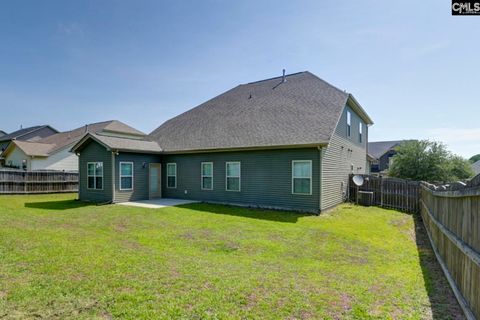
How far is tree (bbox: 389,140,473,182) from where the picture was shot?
57.7 ft

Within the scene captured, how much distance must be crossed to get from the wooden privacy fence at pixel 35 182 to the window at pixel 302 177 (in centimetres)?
1692

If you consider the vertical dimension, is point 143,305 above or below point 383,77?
below

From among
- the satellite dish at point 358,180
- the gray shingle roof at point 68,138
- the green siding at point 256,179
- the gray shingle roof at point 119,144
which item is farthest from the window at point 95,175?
the satellite dish at point 358,180

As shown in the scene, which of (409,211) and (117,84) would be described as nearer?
(409,211)

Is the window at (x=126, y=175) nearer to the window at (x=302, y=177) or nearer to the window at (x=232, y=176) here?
the window at (x=232, y=176)

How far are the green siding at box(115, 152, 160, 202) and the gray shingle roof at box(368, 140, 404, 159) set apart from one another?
3585 cm

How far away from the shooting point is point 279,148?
11.5 metres

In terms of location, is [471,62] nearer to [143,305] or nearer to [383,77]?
[383,77]

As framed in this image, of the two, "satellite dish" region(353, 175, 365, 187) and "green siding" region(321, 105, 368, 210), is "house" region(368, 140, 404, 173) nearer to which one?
"green siding" region(321, 105, 368, 210)

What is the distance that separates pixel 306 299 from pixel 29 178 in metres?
20.6

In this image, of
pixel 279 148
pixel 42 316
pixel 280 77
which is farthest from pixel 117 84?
pixel 42 316

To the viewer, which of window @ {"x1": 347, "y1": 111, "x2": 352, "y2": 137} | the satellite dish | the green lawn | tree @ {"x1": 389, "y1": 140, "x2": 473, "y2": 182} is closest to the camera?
the green lawn

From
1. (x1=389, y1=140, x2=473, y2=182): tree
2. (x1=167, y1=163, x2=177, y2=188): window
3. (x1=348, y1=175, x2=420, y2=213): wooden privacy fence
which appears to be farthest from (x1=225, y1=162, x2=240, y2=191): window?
(x1=389, y1=140, x2=473, y2=182): tree

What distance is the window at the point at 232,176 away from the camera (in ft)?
42.5
